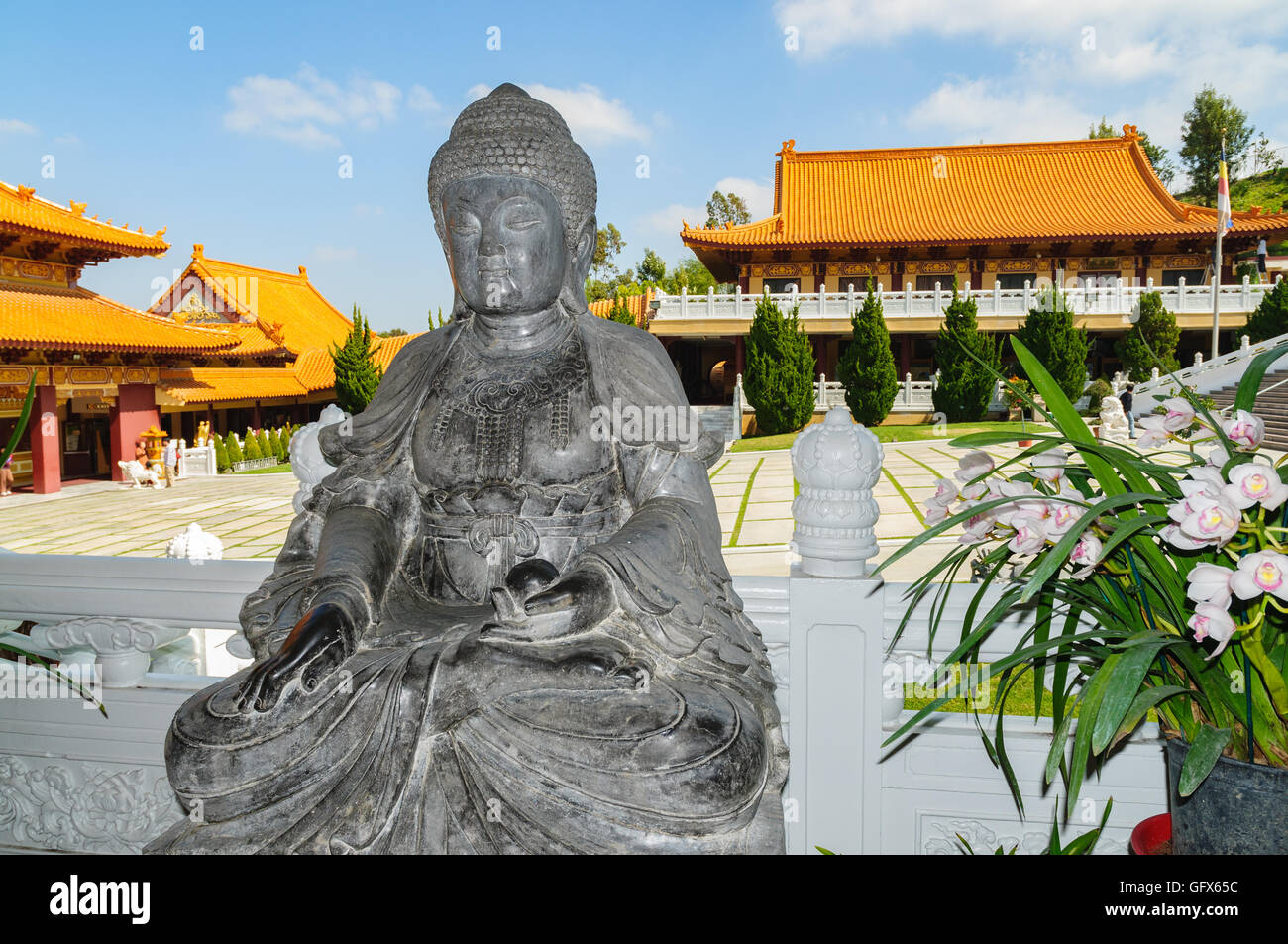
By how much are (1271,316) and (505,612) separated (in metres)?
20.7

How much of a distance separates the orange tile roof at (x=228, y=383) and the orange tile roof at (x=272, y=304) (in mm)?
643

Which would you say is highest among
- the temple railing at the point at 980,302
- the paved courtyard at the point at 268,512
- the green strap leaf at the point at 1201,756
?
the temple railing at the point at 980,302

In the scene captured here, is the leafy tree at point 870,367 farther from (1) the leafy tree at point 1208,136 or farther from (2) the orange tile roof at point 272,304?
(1) the leafy tree at point 1208,136

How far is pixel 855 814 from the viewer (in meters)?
2.35

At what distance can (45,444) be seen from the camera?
649 inches

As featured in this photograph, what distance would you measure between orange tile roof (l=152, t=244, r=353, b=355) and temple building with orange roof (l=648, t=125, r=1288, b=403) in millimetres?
9735

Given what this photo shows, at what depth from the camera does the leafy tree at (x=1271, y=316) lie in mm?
17688

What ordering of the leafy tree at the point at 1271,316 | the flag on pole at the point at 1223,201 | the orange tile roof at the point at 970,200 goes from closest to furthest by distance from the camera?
the flag on pole at the point at 1223,201
the leafy tree at the point at 1271,316
the orange tile roof at the point at 970,200

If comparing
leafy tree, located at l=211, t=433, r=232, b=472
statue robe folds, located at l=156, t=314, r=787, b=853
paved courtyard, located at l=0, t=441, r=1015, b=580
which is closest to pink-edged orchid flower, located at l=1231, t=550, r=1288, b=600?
statue robe folds, located at l=156, t=314, r=787, b=853

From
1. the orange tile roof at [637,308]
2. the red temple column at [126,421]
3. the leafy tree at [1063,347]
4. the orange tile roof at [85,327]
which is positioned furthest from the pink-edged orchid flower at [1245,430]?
the red temple column at [126,421]

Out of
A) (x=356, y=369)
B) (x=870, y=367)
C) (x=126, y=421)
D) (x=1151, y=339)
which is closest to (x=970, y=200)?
(x=1151, y=339)

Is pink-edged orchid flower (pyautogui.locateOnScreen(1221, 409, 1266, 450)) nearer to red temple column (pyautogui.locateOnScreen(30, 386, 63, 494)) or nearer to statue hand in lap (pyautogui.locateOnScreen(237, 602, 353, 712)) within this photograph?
statue hand in lap (pyautogui.locateOnScreen(237, 602, 353, 712))
